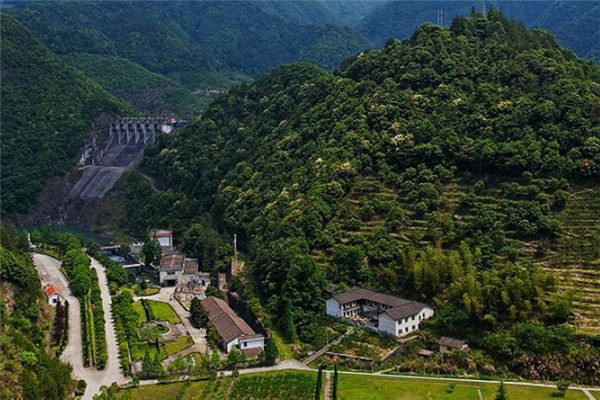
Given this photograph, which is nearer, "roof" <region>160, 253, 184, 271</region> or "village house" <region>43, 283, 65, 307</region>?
"village house" <region>43, 283, 65, 307</region>

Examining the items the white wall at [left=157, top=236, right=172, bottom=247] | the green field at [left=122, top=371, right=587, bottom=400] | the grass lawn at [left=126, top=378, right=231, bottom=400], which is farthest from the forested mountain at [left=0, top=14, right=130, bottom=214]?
the green field at [left=122, top=371, right=587, bottom=400]

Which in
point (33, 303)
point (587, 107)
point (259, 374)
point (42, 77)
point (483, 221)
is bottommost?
point (259, 374)

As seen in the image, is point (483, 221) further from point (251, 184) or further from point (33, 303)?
point (33, 303)

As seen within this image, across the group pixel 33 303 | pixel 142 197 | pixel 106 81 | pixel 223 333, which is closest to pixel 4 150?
pixel 142 197

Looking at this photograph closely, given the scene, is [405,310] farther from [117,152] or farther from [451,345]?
[117,152]

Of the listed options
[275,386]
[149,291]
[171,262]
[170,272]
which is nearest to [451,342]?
[275,386]

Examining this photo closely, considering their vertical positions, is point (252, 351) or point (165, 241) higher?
point (165, 241)

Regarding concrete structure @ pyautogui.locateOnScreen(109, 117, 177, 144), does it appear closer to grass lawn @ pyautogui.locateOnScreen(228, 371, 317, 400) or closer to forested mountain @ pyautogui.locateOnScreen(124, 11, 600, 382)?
forested mountain @ pyautogui.locateOnScreen(124, 11, 600, 382)
